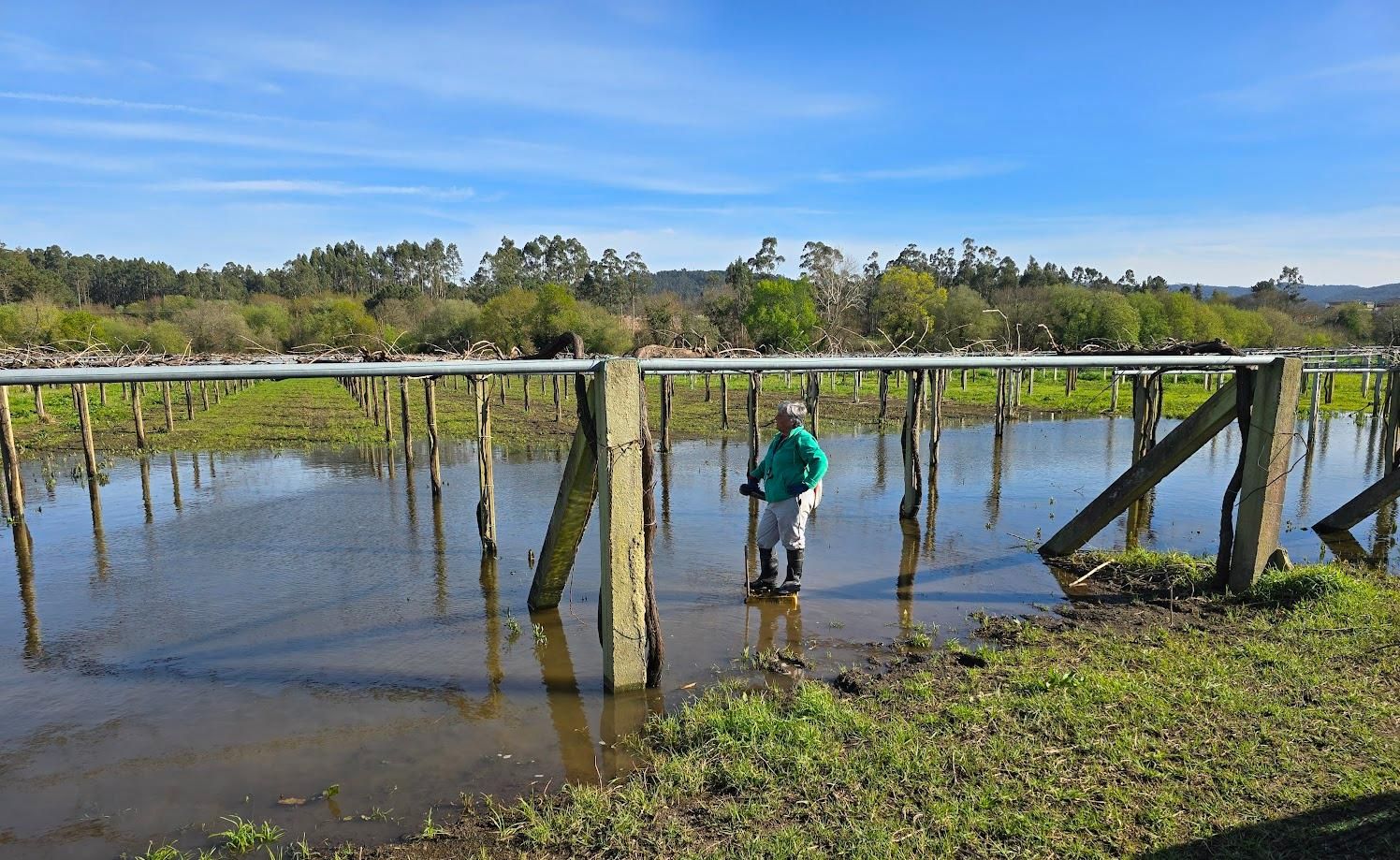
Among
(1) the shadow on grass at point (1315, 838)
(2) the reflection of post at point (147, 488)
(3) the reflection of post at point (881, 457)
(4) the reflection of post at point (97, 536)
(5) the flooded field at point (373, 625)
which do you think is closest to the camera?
(1) the shadow on grass at point (1315, 838)

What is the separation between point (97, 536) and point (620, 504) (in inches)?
345

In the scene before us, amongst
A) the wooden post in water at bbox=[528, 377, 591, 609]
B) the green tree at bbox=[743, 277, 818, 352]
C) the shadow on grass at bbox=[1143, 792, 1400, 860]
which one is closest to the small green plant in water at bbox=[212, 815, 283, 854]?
the wooden post in water at bbox=[528, 377, 591, 609]

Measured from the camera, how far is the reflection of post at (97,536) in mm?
8305

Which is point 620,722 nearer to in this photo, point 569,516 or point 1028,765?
point 569,516

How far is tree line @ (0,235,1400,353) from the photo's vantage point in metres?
20.0

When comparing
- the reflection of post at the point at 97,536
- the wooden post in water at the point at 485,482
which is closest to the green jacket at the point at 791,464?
the wooden post in water at the point at 485,482

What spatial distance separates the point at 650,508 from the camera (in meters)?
4.81

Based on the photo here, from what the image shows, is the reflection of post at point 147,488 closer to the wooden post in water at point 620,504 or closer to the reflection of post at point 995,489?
the wooden post in water at point 620,504

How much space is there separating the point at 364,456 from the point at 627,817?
47.6 ft

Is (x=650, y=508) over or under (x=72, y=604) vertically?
over

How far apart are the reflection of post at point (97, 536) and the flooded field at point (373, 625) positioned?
5 centimetres

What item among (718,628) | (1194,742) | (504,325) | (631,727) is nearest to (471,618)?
(718,628)

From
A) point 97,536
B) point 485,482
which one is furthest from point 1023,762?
point 97,536

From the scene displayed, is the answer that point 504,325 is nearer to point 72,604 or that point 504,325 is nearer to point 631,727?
point 72,604
